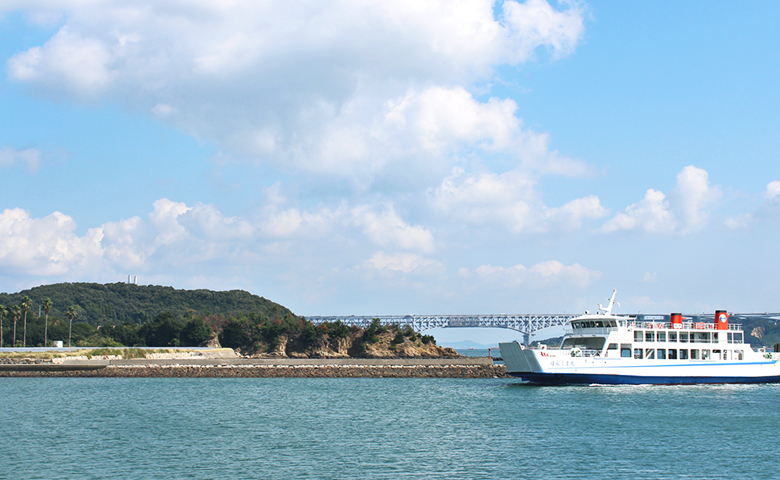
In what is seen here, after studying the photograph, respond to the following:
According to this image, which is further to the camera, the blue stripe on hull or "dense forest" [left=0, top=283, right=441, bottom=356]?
"dense forest" [left=0, top=283, right=441, bottom=356]

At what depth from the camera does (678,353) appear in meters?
63.1

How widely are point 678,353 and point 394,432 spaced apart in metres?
35.9

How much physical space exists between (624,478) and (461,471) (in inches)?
266

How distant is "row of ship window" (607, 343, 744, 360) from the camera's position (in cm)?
6141

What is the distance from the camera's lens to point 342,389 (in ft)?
210

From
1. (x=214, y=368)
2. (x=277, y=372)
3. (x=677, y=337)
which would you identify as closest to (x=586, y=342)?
(x=677, y=337)

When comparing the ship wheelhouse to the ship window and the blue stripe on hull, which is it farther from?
the blue stripe on hull

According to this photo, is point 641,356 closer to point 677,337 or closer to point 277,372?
point 677,337

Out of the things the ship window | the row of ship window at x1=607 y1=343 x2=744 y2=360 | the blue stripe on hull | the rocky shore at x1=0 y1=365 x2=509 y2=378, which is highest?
the ship window

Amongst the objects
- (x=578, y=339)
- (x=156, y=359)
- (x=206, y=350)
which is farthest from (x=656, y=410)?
(x=206, y=350)

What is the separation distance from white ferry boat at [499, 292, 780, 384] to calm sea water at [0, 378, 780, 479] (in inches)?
60.0

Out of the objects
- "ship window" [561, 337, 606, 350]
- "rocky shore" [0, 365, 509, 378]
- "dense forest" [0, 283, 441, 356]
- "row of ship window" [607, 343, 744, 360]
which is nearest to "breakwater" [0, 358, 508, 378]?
"rocky shore" [0, 365, 509, 378]

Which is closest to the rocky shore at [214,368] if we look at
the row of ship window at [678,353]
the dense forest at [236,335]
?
the row of ship window at [678,353]

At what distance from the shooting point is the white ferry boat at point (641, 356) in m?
58.5
